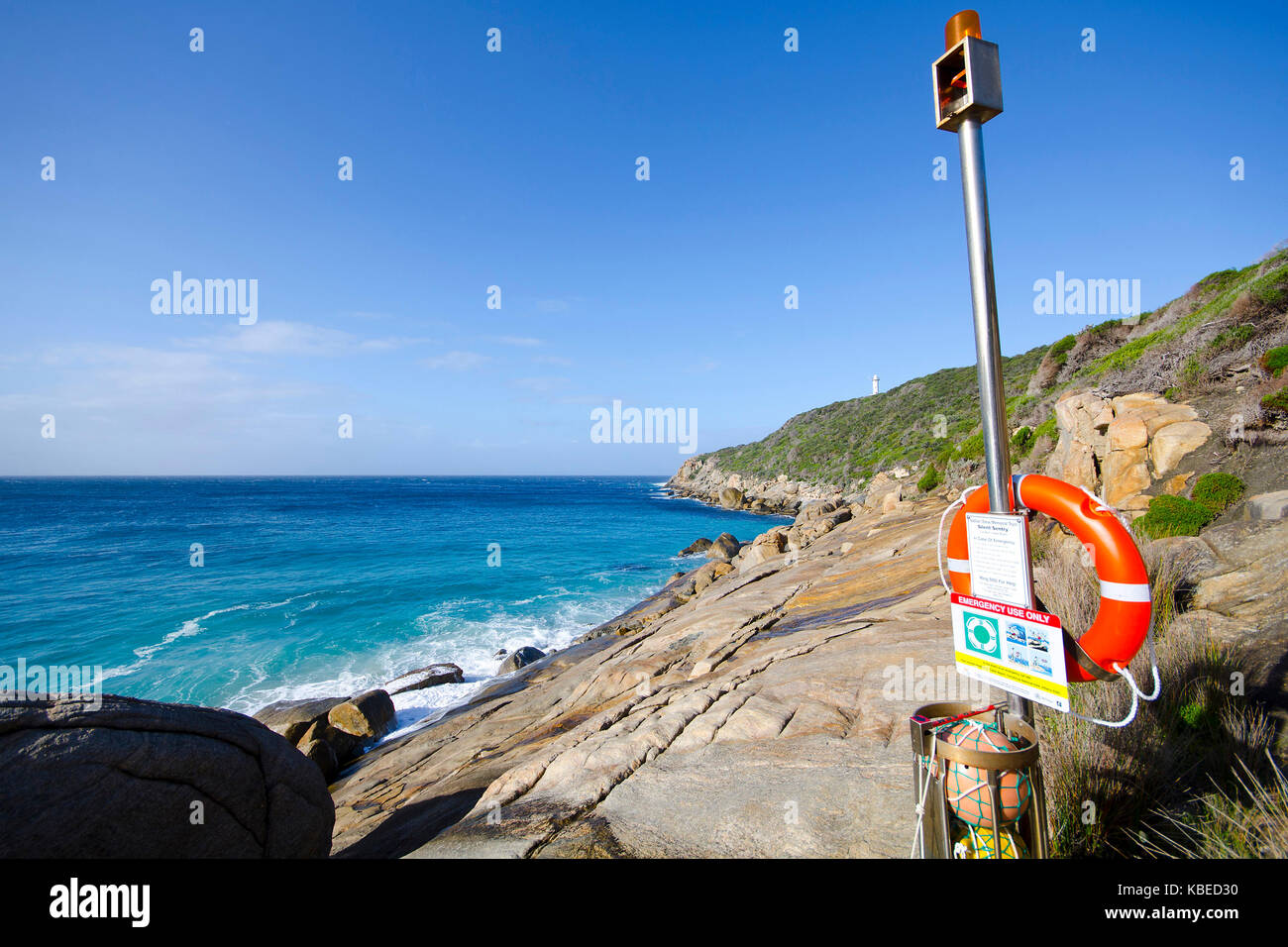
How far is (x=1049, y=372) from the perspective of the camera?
68.9ft

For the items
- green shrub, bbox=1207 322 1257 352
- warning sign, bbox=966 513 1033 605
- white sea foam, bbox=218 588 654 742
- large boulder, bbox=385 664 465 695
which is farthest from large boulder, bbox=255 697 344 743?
green shrub, bbox=1207 322 1257 352

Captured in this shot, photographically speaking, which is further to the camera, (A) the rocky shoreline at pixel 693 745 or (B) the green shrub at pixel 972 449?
(B) the green shrub at pixel 972 449

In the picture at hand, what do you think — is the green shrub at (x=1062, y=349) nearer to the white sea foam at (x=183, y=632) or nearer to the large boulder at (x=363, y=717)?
the large boulder at (x=363, y=717)

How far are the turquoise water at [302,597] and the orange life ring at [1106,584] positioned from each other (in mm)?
14593

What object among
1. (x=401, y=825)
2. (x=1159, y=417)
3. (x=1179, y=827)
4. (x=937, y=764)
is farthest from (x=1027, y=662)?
(x=1159, y=417)

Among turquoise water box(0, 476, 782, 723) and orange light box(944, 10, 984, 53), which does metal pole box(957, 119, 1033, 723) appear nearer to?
orange light box(944, 10, 984, 53)

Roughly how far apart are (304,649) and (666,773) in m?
19.0

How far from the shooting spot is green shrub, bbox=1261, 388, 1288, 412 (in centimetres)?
866

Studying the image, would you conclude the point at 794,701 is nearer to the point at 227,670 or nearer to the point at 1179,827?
the point at 1179,827

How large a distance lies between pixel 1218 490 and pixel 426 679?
1731 cm

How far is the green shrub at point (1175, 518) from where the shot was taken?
779cm

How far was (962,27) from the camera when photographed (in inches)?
110

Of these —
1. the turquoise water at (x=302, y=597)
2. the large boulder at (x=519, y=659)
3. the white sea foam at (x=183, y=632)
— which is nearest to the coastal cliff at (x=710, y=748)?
the large boulder at (x=519, y=659)

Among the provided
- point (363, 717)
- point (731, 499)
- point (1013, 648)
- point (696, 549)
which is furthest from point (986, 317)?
point (731, 499)
